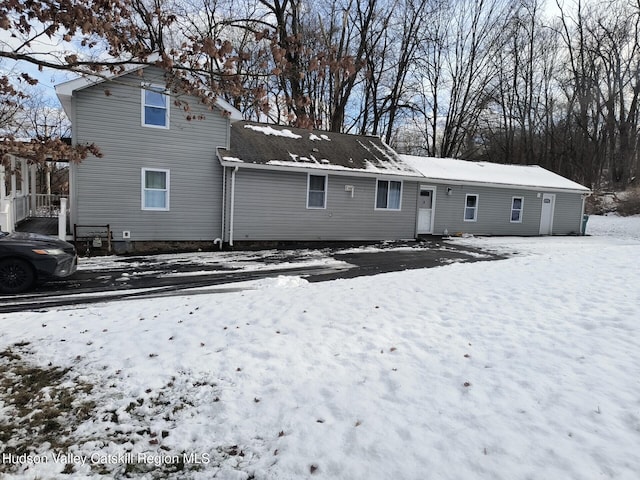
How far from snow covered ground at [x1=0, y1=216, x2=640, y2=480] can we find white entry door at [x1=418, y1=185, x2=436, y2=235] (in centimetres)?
1211

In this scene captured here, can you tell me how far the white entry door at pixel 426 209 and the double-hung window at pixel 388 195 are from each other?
2.20 meters

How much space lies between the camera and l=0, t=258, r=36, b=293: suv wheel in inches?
297

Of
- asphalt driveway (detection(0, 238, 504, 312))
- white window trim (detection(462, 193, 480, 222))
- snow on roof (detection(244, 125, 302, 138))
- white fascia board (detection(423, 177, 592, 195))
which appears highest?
snow on roof (detection(244, 125, 302, 138))

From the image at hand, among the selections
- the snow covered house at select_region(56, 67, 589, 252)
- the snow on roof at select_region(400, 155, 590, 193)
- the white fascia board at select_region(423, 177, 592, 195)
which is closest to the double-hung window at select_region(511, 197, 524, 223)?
the white fascia board at select_region(423, 177, 592, 195)

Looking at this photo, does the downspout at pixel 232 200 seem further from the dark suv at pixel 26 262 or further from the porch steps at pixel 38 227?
the dark suv at pixel 26 262

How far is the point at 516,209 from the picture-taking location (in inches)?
797

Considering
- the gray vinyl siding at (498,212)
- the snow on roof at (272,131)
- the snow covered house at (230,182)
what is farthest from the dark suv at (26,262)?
the gray vinyl siding at (498,212)

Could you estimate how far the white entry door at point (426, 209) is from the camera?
18266 mm

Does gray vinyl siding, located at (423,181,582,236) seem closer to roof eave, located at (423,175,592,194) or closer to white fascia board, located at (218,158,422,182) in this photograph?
roof eave, located at (423,175,592,194)

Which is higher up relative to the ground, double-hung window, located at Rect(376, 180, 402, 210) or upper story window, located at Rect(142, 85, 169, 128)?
upper story window, located at Rect(142, 85, 169, 128)

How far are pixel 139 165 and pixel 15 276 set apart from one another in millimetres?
5715

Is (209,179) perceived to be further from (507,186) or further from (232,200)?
(507,186)

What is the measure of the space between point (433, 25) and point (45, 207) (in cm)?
2816

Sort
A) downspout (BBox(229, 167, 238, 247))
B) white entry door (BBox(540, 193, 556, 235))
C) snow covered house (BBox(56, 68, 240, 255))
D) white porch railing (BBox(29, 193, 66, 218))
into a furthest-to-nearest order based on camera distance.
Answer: white entry door (BBox(540, 193, 556, 235)), white porch railing (BBox(29, 193, 66, 218)), downspout (BBox(229, 167, 238, 247)), snow covered house (BBox(56, 68, 240, 255))
